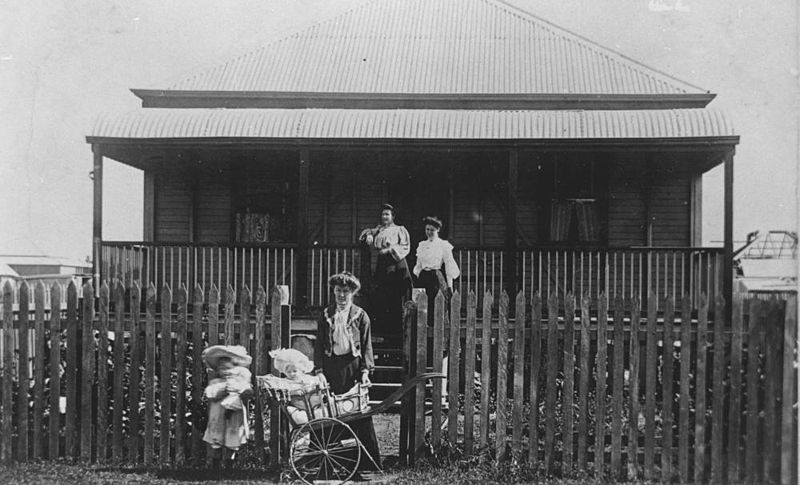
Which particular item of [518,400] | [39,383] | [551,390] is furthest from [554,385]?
[39,383]

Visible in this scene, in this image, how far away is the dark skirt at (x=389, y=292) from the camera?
1073cm

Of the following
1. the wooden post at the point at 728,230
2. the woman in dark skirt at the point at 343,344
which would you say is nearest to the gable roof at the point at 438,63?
the wooden post at the point at 728,230

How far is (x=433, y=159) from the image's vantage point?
14.8 metres

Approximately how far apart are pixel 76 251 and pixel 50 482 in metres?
45.8

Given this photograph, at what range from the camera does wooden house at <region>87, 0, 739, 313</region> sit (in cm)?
1217

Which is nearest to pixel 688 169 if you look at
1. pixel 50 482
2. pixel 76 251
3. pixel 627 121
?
pixel 627 121

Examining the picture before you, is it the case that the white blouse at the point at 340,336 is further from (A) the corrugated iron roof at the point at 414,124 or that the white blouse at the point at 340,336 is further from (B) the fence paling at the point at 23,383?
(A) the corrugated iron roof at the point at 414,124

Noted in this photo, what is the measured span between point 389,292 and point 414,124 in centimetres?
329

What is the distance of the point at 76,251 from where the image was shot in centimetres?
4878

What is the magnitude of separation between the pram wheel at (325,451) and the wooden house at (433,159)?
5227mm

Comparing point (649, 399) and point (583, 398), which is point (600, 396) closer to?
point (583, 398)

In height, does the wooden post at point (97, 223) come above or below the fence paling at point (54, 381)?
above

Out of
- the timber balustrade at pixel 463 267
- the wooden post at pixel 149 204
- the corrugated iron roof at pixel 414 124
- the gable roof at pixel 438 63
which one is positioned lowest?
the timber balustrade at pixel 463 267

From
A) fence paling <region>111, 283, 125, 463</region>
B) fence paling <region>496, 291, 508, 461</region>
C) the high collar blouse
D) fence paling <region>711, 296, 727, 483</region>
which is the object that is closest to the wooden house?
the high collar blouse
